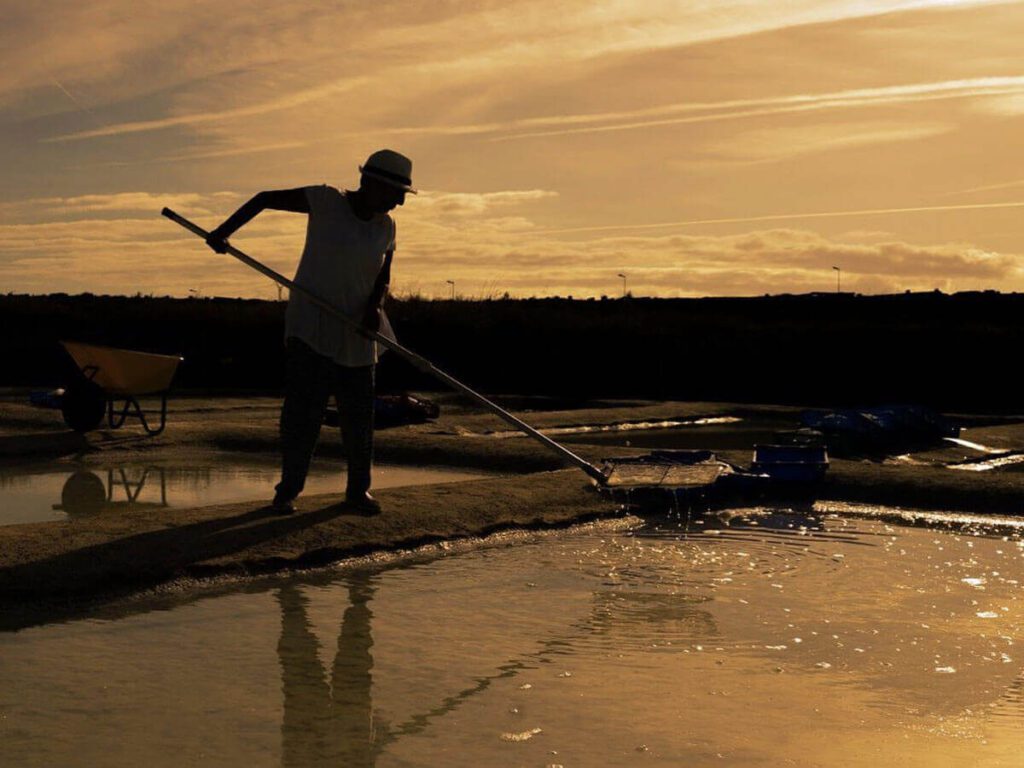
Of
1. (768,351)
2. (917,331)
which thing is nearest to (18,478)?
(768,351)

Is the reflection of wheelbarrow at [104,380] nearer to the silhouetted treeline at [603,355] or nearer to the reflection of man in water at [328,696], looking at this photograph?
the reflection of man in water at [328,696]

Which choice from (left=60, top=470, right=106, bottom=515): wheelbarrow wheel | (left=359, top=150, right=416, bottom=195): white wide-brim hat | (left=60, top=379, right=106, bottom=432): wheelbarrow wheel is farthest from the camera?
(left=60, top=379, right=106, bottom=432): wheelbarrow wheel

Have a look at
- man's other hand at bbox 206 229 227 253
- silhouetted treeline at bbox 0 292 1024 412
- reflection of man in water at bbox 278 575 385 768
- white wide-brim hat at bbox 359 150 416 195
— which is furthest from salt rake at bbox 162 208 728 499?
silhouetted treeline at bbox 0 292 1024 412

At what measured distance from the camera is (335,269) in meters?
6.68

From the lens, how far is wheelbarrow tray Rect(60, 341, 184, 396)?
1194cm

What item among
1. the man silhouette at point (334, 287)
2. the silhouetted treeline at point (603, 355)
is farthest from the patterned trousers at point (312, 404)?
the silhouetted treeline at point (603, 355)

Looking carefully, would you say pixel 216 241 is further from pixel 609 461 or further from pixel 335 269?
pixel 609 461

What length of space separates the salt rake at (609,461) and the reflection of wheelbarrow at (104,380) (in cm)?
458

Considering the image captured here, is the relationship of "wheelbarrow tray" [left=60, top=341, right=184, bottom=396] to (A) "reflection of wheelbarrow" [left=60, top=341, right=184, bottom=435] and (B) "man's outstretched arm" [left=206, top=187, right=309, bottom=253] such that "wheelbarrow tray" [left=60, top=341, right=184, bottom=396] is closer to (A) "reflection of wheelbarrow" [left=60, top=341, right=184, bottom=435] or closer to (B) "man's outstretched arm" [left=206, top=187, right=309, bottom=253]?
(A) "reflection of wheelbarrow" [left=60, top=341, right=184, bottom=435]

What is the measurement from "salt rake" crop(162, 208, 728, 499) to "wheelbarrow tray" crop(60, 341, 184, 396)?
460 centimetres

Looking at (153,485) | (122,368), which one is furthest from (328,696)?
(122,368)

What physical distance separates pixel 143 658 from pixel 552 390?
70.9 feet

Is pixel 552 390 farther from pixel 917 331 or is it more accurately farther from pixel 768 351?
pixel 917 331

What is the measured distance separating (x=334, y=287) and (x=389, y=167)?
62 centimetres
